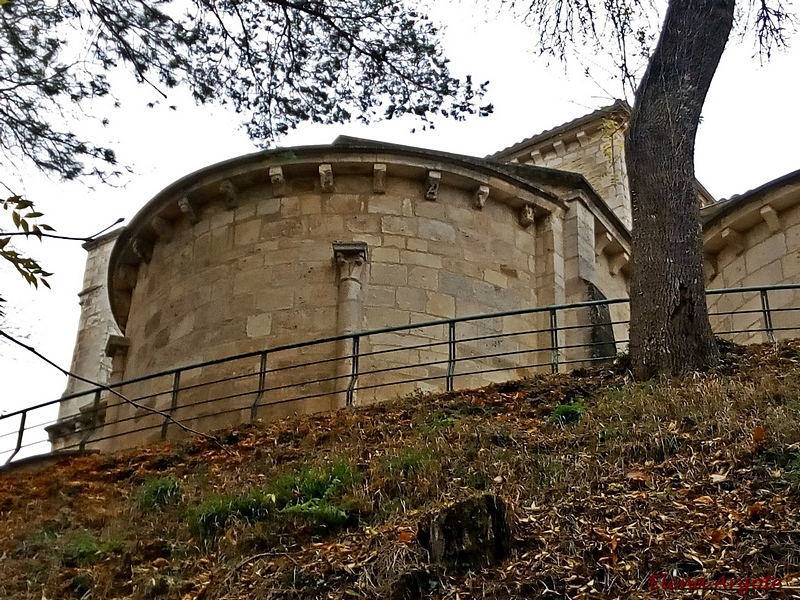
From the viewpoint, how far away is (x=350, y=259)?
12.6 metres

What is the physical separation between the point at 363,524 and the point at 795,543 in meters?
2.63

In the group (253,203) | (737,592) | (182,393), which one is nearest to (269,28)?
(253,203)

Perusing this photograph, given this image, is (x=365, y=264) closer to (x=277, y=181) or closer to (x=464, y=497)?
(x=277, y=181)

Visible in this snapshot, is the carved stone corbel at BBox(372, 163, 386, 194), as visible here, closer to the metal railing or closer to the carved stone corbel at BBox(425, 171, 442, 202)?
the carved stone corbel at BBox(425, 171, 442, 202)

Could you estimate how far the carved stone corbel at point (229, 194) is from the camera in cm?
1334

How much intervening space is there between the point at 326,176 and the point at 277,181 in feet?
2.27

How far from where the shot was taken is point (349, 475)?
23.3 feet

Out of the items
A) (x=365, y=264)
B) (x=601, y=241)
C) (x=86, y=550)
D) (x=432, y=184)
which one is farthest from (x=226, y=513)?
(x=601, y=241)

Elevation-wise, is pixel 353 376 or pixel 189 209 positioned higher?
pixel 189 209

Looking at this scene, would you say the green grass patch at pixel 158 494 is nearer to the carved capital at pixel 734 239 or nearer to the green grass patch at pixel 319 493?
the green grass patch at pixel 319 493

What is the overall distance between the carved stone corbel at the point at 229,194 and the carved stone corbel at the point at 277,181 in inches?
21.3

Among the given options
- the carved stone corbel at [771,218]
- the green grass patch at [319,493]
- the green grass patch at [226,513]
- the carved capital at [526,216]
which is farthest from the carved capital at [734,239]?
the green grass patch at [226,513]

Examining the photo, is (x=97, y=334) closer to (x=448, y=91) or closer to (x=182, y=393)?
(x=182, y=393)

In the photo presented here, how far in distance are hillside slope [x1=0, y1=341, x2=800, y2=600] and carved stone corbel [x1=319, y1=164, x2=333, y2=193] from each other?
4510mm
